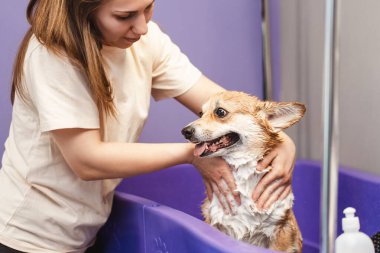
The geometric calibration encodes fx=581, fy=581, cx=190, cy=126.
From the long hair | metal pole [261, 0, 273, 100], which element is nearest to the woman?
the long hair

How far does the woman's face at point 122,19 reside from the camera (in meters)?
1.12

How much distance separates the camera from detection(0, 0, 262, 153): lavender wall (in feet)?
6.27

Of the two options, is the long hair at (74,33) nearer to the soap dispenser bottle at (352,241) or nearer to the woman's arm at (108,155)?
the woman's arm at (108,155)

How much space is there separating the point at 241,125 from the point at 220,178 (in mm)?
121

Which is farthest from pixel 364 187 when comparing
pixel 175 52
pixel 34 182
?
pixel 34 182

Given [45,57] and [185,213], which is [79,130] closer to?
[45,57]

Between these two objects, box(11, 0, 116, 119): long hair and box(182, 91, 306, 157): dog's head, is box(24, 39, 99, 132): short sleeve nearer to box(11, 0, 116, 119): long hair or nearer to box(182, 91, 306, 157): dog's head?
box(11, 0, 116, 119): long hair

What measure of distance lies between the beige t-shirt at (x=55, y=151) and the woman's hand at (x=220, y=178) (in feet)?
0.72

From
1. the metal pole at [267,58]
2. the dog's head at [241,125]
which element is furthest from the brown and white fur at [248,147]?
the metal pole at [267,58]

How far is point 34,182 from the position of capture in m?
1.27

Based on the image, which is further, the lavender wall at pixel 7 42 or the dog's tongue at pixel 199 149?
the lavender wall at pixel 7 42

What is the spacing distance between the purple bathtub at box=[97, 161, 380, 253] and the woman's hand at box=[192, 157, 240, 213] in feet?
0.27

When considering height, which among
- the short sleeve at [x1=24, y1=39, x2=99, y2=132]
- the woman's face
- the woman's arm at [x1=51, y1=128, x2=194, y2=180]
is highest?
the woman's face

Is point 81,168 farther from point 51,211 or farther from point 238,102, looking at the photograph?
point 238,102
